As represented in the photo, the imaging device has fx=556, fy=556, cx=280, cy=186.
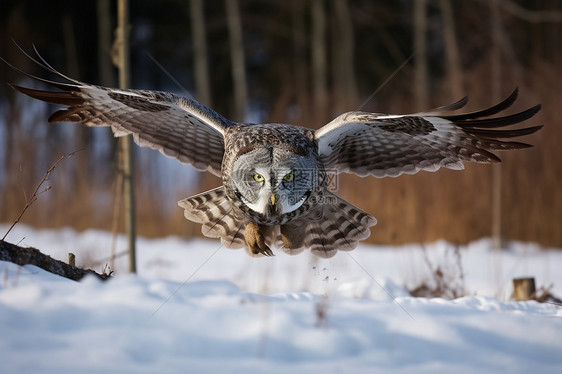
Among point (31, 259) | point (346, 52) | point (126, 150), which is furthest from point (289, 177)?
point (346, 52)

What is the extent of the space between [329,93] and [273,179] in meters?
8.81

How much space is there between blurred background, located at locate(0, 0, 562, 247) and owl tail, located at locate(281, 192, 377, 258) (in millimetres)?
1624

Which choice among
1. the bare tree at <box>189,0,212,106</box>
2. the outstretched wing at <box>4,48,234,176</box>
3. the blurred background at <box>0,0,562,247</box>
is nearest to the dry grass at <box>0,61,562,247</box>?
the blurred background at <box>0,0,562,247</box>

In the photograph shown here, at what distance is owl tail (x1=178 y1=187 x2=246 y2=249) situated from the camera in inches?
185

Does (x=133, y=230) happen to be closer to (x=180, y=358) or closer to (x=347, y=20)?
(x=180, y=358)

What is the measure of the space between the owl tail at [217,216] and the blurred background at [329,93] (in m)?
0.65

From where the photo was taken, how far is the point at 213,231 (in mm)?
4691

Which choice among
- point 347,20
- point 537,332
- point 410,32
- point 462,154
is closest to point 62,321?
point 537,332

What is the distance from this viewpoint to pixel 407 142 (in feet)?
13.8

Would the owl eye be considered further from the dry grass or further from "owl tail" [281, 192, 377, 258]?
the dry grass

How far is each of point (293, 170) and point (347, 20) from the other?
34.6 ft

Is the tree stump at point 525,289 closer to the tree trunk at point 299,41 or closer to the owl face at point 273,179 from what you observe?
the owl face at point 273,179

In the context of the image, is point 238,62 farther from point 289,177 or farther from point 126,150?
point 289,177

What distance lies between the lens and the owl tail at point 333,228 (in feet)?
15.2
